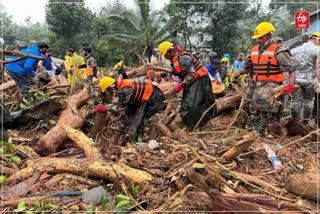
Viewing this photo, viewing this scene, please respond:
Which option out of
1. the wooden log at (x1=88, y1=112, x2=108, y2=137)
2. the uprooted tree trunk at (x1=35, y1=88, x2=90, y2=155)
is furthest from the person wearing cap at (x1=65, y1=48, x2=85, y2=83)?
the wooden log at (x1=88, y1=112, x2=108, y2=137)

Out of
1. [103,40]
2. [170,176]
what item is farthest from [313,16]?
[170,176]

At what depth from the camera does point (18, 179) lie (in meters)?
3.51

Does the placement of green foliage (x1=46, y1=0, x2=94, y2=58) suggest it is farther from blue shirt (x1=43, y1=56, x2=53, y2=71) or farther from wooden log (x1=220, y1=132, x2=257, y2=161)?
wooden log (x1=220, y1=132, x2=257, y2=161)

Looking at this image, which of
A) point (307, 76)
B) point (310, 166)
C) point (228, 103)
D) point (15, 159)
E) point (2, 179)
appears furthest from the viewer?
point (228, 103)

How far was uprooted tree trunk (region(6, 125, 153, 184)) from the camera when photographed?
10.7ft

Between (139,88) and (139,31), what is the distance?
13920 millimetres

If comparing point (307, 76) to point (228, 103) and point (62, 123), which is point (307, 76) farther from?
point (62, 123)

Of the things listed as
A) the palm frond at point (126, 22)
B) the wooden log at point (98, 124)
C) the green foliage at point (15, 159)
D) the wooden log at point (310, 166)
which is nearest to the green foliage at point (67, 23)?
the palm frond at point (126, 22)

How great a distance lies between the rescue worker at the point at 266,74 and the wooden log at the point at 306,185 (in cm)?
159

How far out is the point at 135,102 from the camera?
4.75 meters

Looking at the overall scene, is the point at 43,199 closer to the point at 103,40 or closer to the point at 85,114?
the point at 85,114

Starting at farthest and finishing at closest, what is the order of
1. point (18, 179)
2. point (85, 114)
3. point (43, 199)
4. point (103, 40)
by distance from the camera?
point (103, 40) < point (85, 114) < point (18, 179) < point (43, 199)

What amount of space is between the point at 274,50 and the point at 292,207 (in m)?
2.26

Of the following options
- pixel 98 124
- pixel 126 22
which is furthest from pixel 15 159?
pixel 126 22
